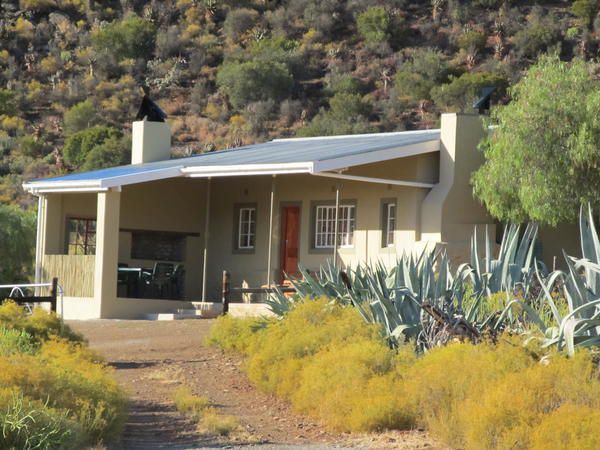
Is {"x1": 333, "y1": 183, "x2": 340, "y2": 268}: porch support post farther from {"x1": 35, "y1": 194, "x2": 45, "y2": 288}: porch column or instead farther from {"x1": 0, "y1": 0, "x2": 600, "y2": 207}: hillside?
{"x1": 0, "y1": 0, "x2": 600, "y2": 207}: hillside

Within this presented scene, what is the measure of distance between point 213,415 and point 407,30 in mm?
55873

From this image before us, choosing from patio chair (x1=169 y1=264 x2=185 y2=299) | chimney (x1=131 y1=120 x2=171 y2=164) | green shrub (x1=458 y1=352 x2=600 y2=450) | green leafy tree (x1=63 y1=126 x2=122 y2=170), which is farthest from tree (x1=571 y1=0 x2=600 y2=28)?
green shrub (x1=458 y1=352 x2=600 y2=450)

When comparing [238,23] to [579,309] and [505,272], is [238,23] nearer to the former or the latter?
[505,272]

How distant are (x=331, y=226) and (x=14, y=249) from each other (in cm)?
1186

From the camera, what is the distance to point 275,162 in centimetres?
2367

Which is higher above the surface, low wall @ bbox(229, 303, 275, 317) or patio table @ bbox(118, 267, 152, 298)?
patio table @ bbox(118, 267, 152, 298)

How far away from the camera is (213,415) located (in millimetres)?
12719

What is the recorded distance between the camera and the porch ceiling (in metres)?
23.1

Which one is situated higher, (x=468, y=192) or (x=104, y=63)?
(x=104, y=63)

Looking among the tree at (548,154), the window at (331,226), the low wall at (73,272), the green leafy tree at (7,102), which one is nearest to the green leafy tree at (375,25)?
the green leafy tree at (7,102)

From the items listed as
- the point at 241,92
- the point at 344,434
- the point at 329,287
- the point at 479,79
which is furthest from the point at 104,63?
the point at 344,434

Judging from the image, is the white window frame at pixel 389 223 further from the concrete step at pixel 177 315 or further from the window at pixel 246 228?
the concrete step at pixel 177 315

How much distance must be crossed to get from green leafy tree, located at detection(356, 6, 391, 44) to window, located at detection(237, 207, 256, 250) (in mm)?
38846

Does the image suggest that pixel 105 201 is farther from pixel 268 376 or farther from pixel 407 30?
pixel 407 30
